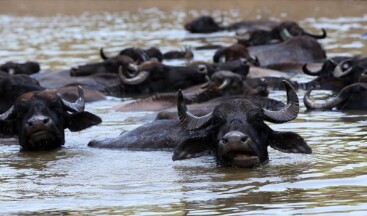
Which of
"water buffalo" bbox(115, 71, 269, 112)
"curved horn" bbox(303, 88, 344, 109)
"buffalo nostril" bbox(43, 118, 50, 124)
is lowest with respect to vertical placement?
"curved horn" bbox(303, 88, 344, 109)

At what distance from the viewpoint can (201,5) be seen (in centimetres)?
4681

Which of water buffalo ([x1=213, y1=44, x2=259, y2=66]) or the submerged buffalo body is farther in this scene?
water buffalo ([x1=213, y1=44, x2=259, y2=66])

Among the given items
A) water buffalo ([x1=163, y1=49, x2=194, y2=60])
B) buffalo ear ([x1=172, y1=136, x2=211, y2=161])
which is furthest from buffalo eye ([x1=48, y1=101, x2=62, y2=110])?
water buffalo ([x1=163, y1=49, x2=194, y2=60])

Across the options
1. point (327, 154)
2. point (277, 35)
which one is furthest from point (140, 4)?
point (327, 154)

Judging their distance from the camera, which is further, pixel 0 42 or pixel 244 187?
pixel 0 42

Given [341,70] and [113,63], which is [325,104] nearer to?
[341,70]

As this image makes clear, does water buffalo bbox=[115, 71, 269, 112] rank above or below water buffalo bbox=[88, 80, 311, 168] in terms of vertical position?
below

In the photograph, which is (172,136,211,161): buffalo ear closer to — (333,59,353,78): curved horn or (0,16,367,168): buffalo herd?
(0,16,367,168): buffalo herd

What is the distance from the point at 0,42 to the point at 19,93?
57.3 ft

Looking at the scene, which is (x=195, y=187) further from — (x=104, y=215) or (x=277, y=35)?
(x=277, y=35)

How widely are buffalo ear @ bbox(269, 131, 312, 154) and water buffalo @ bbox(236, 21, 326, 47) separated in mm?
14557

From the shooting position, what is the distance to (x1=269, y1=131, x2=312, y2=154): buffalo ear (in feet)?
36.7

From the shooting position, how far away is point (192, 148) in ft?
36.7

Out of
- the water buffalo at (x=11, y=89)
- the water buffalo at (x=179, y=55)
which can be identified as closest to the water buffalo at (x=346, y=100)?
the water buffalo at (x=11, y=89)
